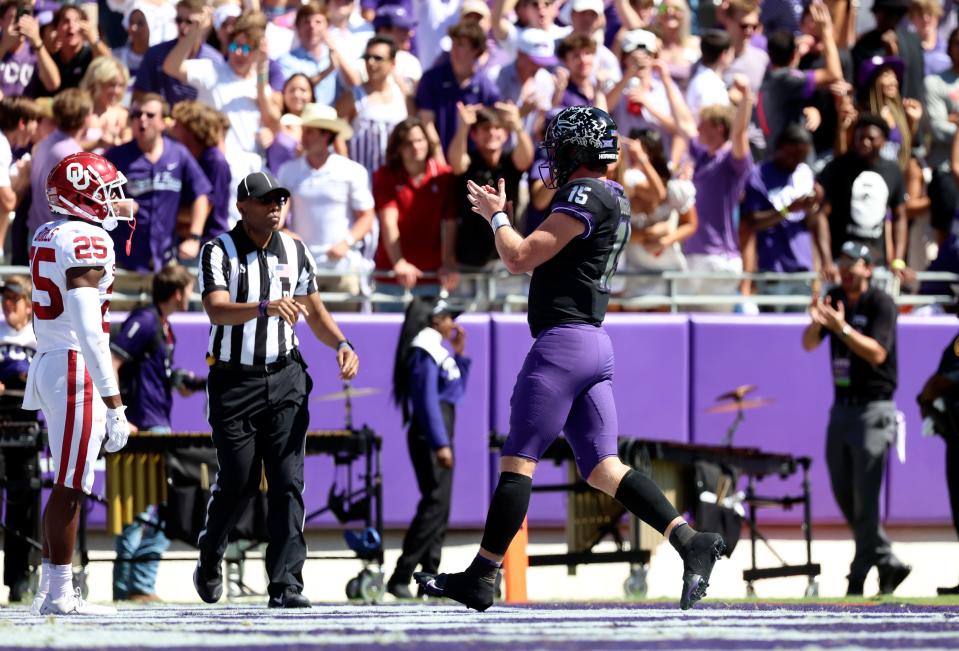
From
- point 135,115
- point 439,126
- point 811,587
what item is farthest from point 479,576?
point 439,126

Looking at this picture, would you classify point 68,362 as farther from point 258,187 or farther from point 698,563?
point 698,563

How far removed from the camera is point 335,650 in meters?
4.65

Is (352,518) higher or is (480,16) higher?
(480,16)

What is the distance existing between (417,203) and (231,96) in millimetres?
1665

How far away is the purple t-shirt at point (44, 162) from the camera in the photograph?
11.1 m

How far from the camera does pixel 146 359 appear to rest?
10078 millimetres

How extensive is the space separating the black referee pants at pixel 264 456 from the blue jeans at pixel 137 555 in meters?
2.30

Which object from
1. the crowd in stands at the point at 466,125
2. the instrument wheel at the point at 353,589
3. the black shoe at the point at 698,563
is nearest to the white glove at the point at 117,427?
the black shoe at the point at 698,563

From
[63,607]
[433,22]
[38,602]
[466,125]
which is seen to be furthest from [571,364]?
[433,22]

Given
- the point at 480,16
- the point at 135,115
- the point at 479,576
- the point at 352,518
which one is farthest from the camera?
the point at 480,16

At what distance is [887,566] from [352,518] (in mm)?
3188

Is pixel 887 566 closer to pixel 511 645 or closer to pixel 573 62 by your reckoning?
pixel 573 62

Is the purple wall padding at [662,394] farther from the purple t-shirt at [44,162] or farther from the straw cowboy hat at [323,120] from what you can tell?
the straw cowboy hat at [323,120]

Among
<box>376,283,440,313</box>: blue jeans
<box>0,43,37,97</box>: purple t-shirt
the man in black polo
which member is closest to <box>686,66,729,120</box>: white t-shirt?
<box>376,283,440,313</box>: blue jeans
